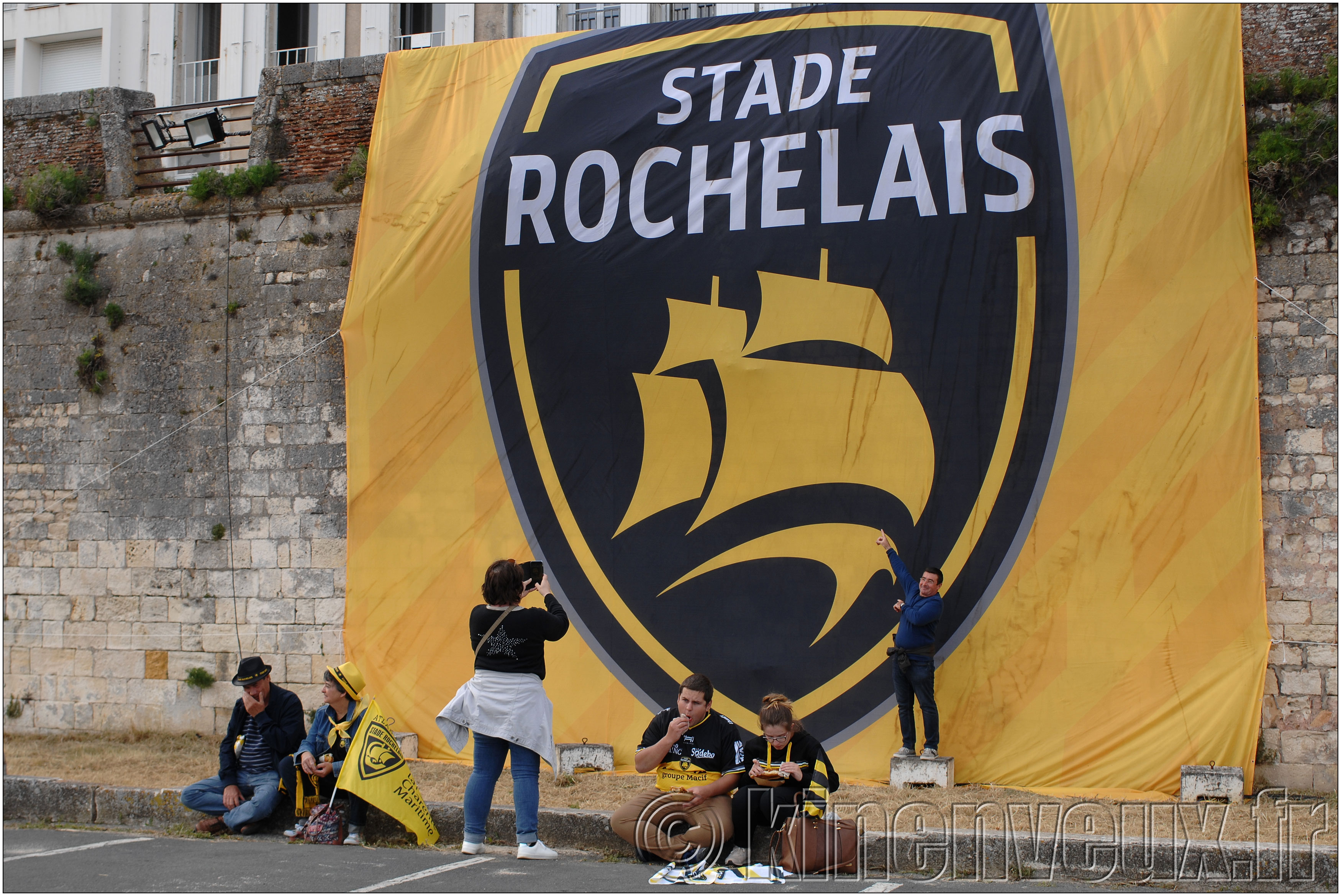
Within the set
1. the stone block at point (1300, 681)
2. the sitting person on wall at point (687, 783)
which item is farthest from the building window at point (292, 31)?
the stone block at point (1300, 681)

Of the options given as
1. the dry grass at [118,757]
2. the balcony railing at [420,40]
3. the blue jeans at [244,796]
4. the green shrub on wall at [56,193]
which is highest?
the balcony railing at [420,40]

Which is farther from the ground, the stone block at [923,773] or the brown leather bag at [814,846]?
the brown leather bag at [814,846]

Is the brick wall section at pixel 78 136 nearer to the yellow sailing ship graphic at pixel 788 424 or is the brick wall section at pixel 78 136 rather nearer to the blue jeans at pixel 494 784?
the yellow sailing ship graphic at pixel 788 424

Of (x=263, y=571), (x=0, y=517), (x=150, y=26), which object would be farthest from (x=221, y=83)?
(x=263, y=571)

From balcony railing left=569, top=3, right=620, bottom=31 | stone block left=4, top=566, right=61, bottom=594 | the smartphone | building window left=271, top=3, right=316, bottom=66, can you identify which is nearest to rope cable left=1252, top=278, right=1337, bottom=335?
the smartphone

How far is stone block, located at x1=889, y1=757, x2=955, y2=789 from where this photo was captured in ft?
22.7

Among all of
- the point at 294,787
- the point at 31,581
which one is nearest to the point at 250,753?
the point at 294,787

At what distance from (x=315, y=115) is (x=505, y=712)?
583 centimetres

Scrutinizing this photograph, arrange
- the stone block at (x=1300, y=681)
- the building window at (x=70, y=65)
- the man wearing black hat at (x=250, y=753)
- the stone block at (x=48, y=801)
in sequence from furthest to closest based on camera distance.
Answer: the building window at (x=70, y=65)
the stone block at (x=1300, y=681)
the stone block at (x=48, y=801)
the man wearing black hat at (x=250, y=753)

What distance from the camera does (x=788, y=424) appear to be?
25.0 feet

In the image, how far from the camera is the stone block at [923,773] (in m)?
6.92

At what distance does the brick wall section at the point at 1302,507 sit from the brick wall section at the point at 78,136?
8.86 meters

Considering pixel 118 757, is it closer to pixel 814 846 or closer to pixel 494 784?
pixel 494 784

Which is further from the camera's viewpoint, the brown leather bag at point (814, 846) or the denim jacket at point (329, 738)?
the denim jacket at point (329, 738)
